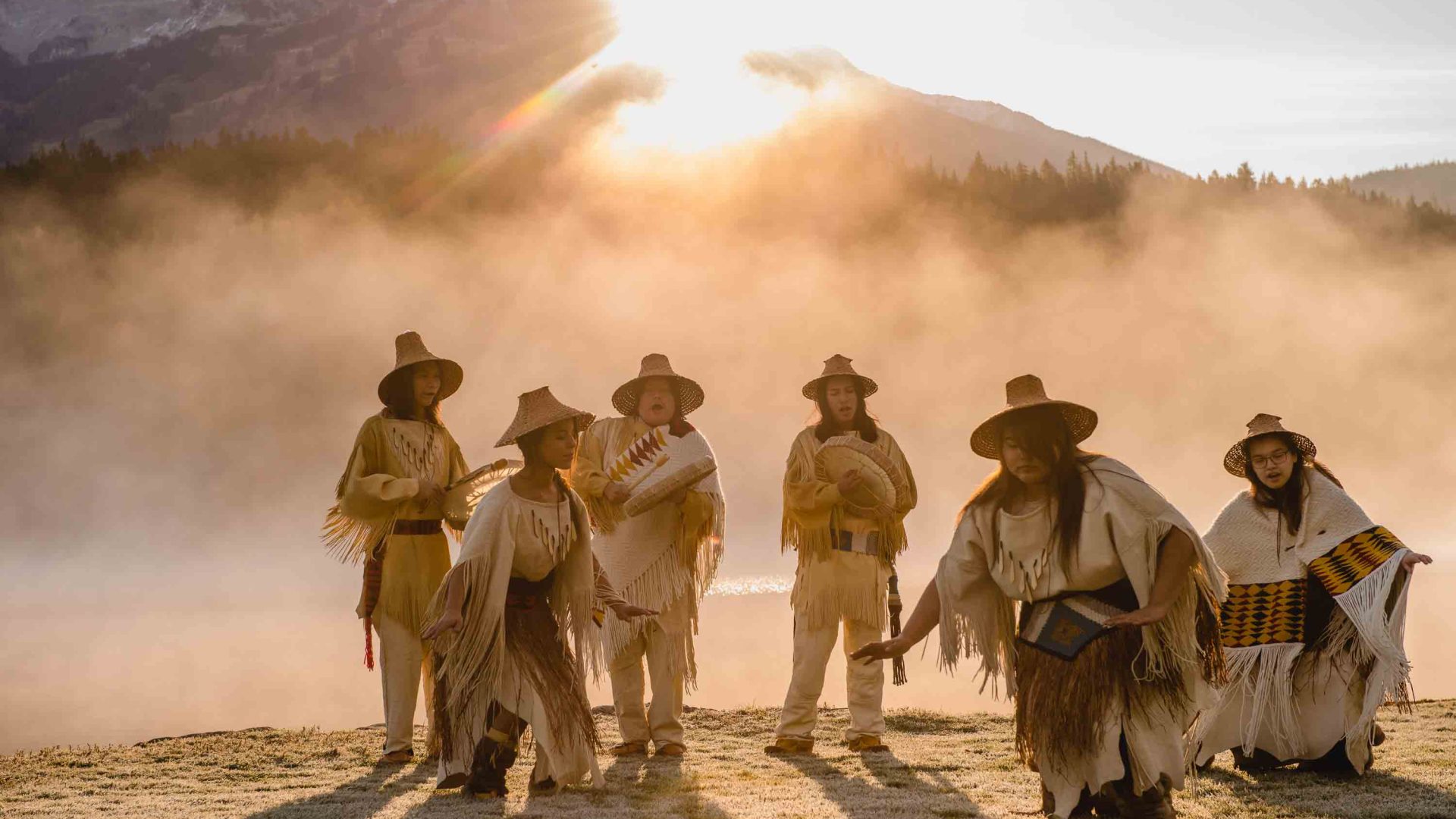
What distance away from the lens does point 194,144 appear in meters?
40.0

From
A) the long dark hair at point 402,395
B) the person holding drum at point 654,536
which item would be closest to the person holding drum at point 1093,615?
the person holding drum at point 654,536

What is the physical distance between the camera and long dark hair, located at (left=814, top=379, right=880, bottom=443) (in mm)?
7797

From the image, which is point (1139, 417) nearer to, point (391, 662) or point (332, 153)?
point (332, 153)

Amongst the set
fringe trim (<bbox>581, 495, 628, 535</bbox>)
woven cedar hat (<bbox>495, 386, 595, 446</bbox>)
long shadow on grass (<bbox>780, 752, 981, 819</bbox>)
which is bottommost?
long shadow on grass (<bbox>780, 752, 981, 819</bbox>)

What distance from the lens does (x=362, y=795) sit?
6.32m

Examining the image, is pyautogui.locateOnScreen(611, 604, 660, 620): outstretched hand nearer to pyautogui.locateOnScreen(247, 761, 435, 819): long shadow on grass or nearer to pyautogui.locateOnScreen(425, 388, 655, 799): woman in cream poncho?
pyautogui.locateOnScreen(425, 388, 655, 799): woman in cream poncho

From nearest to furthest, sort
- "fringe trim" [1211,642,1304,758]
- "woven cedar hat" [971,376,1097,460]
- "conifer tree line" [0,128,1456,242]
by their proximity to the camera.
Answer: "woven cedar hat" [971,376,1097,460] → "fringe trim" [1211,642,1304,758] → "conifer tree line" [0,128,1456,242]

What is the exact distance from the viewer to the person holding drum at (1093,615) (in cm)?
522

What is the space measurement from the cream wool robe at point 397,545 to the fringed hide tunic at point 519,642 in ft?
3.78

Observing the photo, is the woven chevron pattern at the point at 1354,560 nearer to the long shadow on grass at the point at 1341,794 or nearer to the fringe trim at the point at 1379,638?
the fringe trim at the point at 1379,638

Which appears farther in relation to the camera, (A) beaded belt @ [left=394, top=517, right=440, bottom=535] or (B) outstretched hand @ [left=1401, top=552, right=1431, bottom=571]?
(A) beaded belt @ [left=394, top=517, right=440, bottom=535]

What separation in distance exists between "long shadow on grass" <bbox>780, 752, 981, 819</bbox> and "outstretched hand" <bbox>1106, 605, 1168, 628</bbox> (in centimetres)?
97

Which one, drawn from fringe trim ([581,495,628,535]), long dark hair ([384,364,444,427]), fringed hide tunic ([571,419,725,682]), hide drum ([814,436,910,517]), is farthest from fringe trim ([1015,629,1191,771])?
long dark hair ([384,364,444,427])

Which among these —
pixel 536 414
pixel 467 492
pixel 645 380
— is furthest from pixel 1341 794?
pixel 467 492
